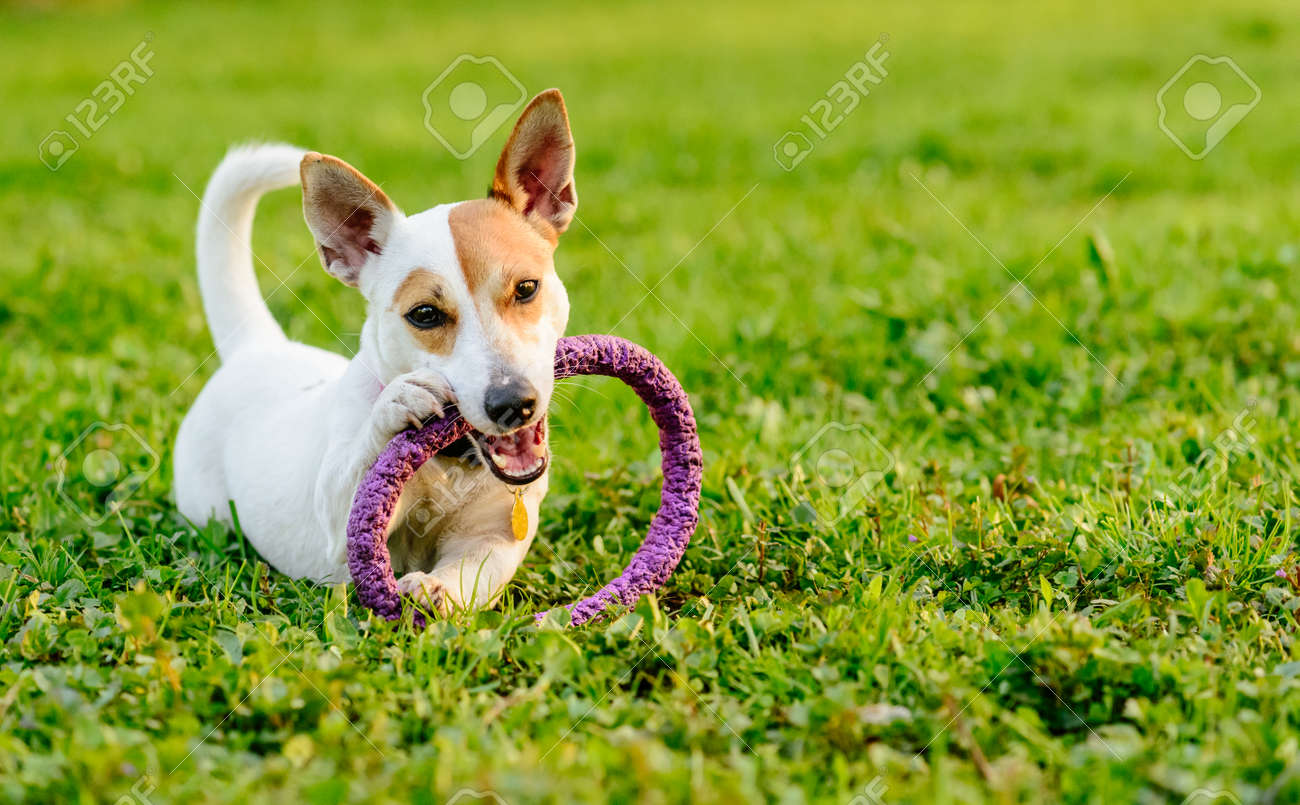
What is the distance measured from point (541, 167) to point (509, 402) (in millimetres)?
968

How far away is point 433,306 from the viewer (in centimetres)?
331

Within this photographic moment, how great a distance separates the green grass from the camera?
8.47ft

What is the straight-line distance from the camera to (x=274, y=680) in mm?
2760

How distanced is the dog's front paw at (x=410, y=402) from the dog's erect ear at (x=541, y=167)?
27.7 inches

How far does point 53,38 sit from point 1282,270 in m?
16.0

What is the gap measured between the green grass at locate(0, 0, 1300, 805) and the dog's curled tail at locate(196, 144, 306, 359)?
53 centimetres

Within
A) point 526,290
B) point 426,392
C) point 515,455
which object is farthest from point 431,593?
point 526,290

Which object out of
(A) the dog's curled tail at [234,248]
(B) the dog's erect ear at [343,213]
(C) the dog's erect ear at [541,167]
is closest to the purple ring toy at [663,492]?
(C) the dog's erect ear at [541,167]

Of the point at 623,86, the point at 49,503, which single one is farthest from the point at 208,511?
the point at 623,86

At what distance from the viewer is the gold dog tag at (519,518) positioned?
3.41 metres

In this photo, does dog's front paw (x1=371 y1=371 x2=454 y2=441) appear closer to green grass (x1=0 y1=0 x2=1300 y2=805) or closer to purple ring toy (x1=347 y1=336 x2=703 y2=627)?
purple ring toy (x1=347 y1=336 x2=703 y2=627)

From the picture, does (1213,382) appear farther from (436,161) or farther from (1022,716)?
(436,161)

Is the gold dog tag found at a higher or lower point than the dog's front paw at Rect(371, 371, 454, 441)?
lower

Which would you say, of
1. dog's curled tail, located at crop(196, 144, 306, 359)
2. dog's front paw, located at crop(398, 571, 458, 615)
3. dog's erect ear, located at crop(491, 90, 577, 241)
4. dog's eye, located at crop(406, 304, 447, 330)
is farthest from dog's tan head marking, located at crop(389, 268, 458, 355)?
dog's curled tail, located at crop(196, 144, 306, 359)
